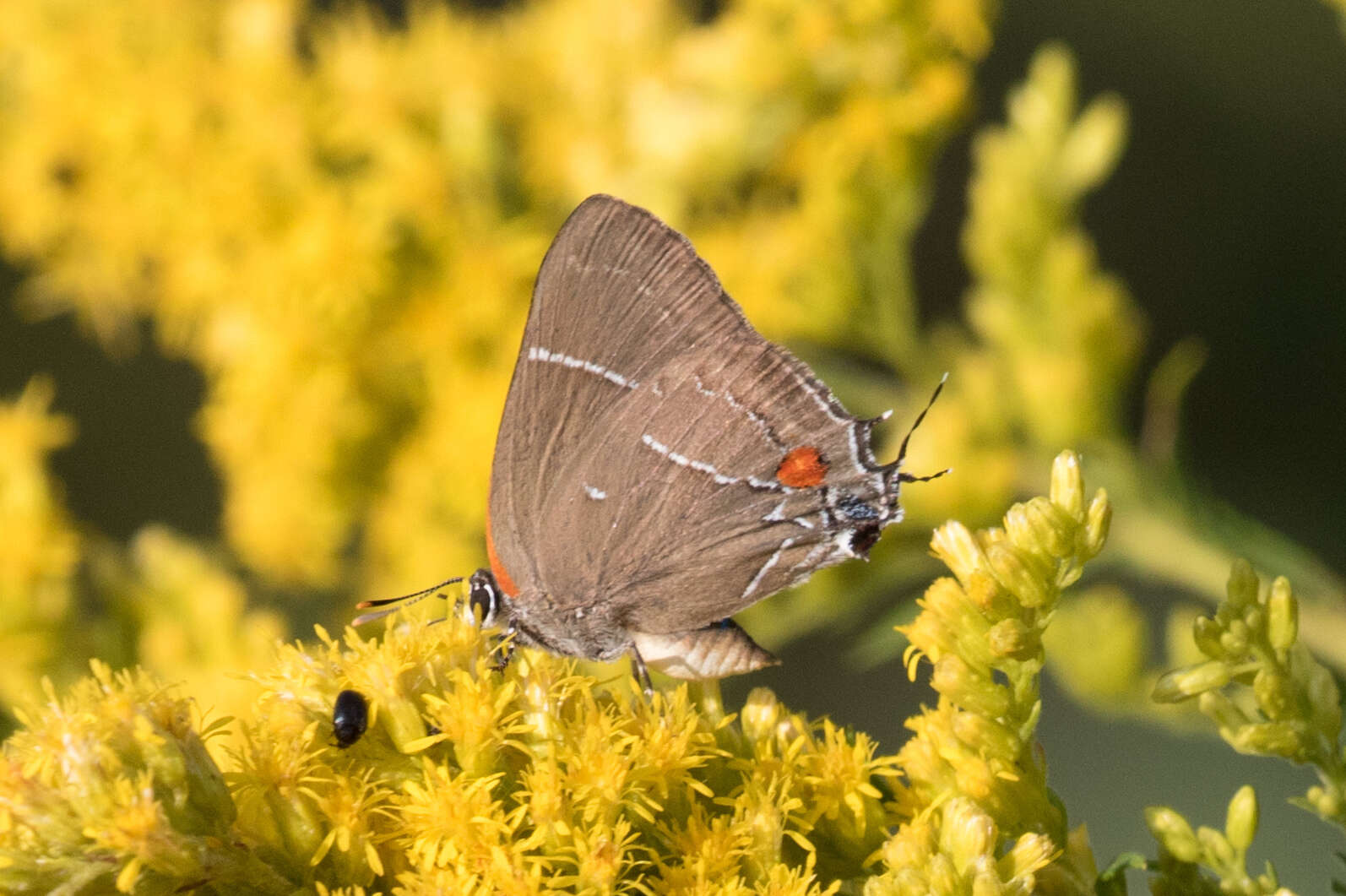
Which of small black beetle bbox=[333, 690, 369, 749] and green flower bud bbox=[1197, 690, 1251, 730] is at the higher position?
small black beetle bbox=[333, 690, 369, 749]

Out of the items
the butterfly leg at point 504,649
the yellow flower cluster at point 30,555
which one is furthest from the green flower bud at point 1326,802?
the yellow flower cluster at point 30,555

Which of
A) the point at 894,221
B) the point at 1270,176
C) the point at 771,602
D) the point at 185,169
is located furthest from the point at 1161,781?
the point at 185,169

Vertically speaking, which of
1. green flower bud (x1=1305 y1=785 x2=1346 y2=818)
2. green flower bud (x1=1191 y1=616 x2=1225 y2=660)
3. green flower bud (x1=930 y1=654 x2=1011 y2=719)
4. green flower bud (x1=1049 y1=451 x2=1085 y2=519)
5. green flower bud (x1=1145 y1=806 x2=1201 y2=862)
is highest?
green flower bud (x1=1049 y1=451 x2=1085 y2=519)

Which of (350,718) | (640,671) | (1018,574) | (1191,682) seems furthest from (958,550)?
(350,718)

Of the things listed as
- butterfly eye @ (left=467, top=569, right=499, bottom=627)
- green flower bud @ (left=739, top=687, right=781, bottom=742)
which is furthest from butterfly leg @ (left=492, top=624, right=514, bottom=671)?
green flower bud @ (left=739, top=687, right=781, bottom=742)

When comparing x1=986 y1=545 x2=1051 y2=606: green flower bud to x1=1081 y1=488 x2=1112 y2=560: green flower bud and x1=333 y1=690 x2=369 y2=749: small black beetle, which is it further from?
x1=333 y1=690 x2=369 y2=749: small black beetle

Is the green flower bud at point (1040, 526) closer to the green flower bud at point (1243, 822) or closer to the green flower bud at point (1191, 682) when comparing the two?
the green flower bud at point (1191, 682)

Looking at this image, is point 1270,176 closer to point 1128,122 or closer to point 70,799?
point 1128,122
